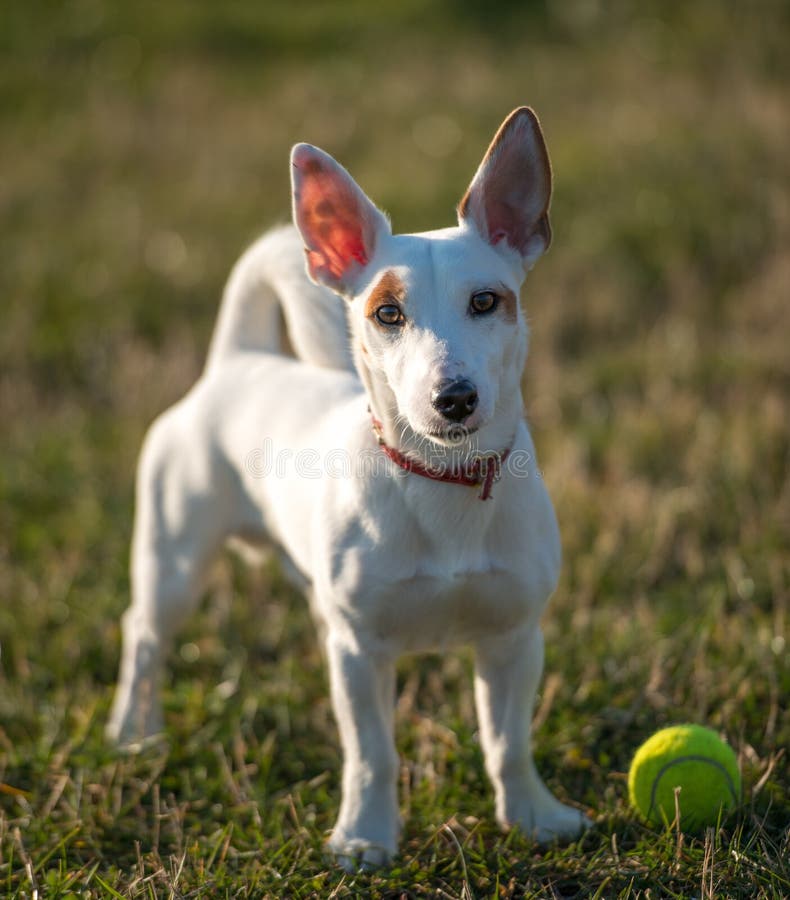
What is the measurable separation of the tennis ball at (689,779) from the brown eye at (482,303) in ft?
4.90

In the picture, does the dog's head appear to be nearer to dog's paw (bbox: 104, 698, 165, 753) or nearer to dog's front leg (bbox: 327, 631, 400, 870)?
dog's front leg (bbox: 327, 631, 400, 870)

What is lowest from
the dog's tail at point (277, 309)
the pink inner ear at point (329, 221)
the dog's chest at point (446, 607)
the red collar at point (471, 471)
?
the dog's chest at point (446, 607)

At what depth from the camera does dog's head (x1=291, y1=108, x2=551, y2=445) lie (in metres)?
2.73

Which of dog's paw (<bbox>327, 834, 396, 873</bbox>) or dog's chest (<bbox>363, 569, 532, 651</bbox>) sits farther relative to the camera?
dog's paw (<bbox>327, 834, 396, 873</bbox>)

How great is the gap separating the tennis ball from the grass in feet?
0.27

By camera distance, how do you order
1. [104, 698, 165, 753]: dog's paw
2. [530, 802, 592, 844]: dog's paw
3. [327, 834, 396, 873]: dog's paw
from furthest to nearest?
1. [104, 698, 165, 753]: dog's paw
2. [530, 802, 592, 844]: dog's paw
3. [327, 834, 396, 873]: dog's paw

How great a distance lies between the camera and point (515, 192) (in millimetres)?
3111

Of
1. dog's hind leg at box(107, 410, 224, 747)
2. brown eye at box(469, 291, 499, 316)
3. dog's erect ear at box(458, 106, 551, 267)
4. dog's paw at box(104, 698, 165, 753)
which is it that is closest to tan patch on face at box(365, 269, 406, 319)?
brown eye at box(469, 291, 499, 316)

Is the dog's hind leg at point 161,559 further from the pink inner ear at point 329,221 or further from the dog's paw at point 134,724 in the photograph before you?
the pink inner ear at point 329,221

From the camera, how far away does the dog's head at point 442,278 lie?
2730 millimetres

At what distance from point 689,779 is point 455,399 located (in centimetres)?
150

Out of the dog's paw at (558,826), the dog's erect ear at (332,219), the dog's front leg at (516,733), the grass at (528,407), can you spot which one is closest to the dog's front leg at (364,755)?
the grass at (528,407)

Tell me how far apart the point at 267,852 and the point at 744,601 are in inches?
91.7

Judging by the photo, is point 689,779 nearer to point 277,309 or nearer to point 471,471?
point 471,471
